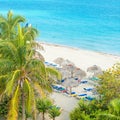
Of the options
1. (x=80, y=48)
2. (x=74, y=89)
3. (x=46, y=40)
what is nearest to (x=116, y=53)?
(x=80, y=48)

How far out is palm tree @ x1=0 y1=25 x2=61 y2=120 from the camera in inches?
540

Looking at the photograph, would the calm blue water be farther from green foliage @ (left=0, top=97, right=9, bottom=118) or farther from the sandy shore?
green foliage @ (left=0, top=97, right=9, bottom=118)

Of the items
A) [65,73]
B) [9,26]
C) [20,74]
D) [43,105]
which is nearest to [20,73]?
[20,74]

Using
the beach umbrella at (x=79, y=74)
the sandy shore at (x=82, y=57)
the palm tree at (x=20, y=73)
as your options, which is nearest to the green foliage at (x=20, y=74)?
the palm tree at (x=20, y=73)

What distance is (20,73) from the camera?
14.2 m

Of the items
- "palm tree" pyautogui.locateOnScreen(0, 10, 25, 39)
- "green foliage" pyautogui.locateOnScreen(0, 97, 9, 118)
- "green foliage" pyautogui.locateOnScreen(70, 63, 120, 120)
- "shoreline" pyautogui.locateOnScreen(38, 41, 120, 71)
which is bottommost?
"green foliage" pyautogui.locateOnScreen(0, 97, 9, 118)

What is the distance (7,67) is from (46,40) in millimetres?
37069

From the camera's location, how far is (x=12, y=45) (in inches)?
551

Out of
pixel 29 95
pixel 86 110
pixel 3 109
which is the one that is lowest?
pixel 3 109

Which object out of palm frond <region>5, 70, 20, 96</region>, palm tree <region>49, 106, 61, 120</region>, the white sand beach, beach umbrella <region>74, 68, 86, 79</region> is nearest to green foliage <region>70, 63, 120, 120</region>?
palm tree <region>49, 106, 61, 120</region>

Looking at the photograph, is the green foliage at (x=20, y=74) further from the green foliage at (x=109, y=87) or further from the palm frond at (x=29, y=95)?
the green foliage at (x=109, y=87)

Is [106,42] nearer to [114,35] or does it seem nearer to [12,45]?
[114,35]

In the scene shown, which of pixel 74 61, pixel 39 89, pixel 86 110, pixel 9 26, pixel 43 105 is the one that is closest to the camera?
pixel 39 89

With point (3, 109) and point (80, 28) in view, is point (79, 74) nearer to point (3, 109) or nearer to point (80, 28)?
point (3, 109)
